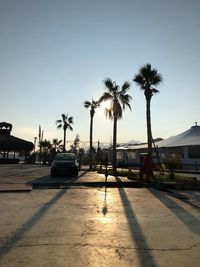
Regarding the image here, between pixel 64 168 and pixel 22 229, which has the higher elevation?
pixel 64 168

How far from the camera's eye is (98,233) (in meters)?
7.30

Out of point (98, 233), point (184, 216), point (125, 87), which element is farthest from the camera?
point (125, 87)

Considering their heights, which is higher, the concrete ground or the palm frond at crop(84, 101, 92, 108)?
the palm frond at crop(84, 101, 92, 108)

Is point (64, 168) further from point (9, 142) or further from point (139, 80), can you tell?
point (9, 142)

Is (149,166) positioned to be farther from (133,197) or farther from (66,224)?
(66,224)

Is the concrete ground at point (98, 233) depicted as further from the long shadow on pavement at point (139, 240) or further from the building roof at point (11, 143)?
the building roof at point (11, 143)

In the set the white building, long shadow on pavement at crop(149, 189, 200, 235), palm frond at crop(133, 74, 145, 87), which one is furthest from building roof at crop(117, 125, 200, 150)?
long shadow on pavement at crop(149, 189, 200, 235)

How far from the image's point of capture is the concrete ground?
5570 millimetres

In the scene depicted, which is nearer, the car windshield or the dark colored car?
the dark colored car

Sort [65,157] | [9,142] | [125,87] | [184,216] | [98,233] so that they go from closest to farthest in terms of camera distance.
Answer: [98,233], [184,216], [65,157], [125,87], [9,142]

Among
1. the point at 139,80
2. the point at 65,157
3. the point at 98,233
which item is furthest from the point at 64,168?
the point at 98,233

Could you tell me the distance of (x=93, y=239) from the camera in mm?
6785

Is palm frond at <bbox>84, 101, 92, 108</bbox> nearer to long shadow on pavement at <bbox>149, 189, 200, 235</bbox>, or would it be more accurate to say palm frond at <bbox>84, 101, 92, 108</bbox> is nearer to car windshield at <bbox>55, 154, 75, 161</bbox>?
car windshield at <bbox>55, 154, 75, 161</bbox>

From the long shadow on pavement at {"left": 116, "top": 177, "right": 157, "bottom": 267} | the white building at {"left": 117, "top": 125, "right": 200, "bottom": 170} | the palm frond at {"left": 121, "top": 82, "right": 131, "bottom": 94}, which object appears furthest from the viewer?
the white building at {"left": 117, "top": 125, "right": 200, "bottom": 170}
